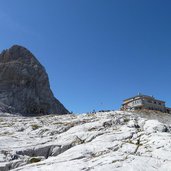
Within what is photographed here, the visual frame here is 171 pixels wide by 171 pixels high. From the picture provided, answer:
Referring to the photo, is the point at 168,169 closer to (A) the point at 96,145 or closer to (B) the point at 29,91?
(A) the point at 96,145

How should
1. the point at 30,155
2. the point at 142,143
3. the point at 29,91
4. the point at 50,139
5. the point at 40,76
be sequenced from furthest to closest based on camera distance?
1. the point at 40,76
2. the point at 29,91
3. the point at 50,139
4. the point at 30,155
5. the point at 142,143

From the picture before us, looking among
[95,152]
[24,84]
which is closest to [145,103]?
[24,84]

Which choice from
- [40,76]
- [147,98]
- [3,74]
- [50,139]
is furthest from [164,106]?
[50,139]

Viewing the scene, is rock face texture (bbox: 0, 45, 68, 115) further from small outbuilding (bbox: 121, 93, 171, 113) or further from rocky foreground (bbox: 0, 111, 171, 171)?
rocky foreground (bbox: 0, 111, 171, 171)

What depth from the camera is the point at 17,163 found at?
2352 cm

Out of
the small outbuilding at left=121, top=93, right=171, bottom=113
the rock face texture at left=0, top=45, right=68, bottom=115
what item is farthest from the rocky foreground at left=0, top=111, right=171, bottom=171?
the small outbuilding at left=121, top=93, right=171, bottom=113

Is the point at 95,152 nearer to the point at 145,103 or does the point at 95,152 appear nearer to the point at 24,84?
the point at 145,103

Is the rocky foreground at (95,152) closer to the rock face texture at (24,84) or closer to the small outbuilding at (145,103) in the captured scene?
the rock face texture at (24,84)

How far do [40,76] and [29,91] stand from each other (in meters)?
18.4

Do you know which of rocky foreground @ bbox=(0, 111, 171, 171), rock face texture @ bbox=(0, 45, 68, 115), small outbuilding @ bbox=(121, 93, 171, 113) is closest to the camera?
rocky foreground @ bbox=(0, 111, 171, 171)

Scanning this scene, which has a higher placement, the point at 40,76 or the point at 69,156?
the point at 40,76

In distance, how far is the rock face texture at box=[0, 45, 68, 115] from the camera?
127312 millimetres

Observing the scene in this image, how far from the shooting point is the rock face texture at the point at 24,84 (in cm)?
12731

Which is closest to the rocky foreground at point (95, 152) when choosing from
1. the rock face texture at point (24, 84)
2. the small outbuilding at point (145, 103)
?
the rock face texture at point (24, 84)
